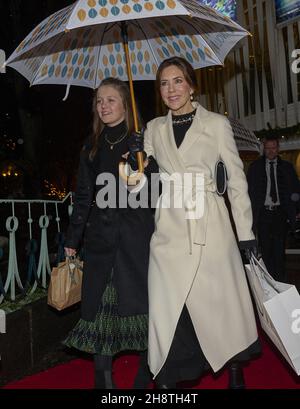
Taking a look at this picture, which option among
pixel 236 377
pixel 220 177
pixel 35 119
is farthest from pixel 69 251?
pixel 35 119

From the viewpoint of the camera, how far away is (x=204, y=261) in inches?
116

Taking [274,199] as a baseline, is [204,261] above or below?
below

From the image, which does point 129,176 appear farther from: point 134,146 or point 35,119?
point 35,119

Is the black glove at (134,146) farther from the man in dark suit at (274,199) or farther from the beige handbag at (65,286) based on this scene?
the man in dark suit at (274,199)

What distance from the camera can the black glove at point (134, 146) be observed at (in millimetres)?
3029

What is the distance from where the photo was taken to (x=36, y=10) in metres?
13.2

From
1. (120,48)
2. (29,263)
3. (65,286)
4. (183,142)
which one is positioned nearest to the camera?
(183,142)

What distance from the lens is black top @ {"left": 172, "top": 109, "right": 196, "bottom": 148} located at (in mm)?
3092

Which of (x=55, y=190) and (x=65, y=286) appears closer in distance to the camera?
(x=65, y=286)

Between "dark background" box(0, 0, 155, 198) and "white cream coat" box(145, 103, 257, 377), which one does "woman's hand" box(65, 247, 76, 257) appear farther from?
"dark background" box(0, 0, 155, 198)

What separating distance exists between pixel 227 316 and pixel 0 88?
14.1 m

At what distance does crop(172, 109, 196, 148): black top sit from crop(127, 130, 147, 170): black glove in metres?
0.22

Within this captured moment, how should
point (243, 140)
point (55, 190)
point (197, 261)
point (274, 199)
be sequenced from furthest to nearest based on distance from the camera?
point (55, 190), point (243, 140), point (274, 199), point (197, 261)

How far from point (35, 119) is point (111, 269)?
37.2ft
